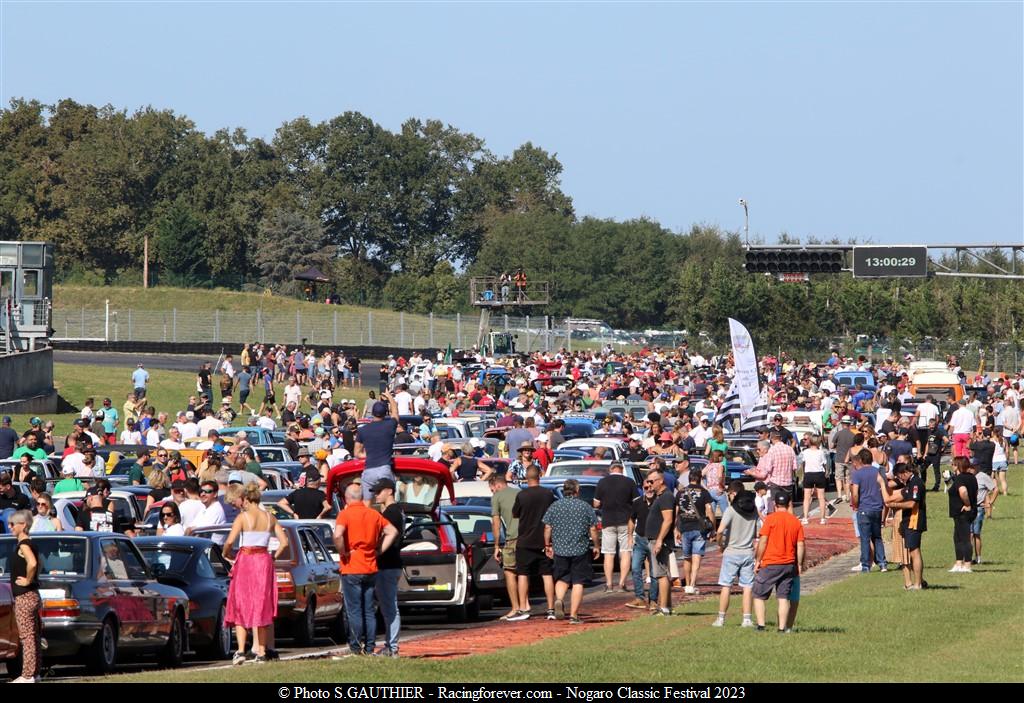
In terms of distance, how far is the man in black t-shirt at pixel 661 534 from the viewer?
829 inches

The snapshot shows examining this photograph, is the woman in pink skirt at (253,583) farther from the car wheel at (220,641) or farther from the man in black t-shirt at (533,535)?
the man in black t-shirt at (533,535)

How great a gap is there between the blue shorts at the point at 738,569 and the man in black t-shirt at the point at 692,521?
113 inches

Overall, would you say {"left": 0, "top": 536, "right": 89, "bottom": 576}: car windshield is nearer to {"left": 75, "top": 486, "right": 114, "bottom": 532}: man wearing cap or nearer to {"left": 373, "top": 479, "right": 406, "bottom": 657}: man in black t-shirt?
{"left": 373, "top": 479, "right": 406, "bottom": 657}: man in black t-shirt

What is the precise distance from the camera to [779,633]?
60.7 feet

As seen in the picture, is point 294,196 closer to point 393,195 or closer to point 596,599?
point 393,195

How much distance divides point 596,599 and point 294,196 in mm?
113363

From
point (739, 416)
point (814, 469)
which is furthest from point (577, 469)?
point (739, 416)

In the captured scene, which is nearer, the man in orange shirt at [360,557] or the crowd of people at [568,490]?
the man in orange shirt at [360,557]

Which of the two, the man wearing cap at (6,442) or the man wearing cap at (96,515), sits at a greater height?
the man wearing cap at (6,442)

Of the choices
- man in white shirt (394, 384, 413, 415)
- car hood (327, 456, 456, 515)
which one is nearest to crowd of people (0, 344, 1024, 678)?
man in white shirt (394, 384, 413, 415)

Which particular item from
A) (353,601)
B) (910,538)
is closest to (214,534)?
(353,601)

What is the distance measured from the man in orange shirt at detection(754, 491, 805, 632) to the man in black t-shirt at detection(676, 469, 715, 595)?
376cm

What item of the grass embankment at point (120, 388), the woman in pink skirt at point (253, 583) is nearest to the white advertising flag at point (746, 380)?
the grass embankment at point (120, 388)

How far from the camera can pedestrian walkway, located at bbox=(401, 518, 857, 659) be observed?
1808cm
